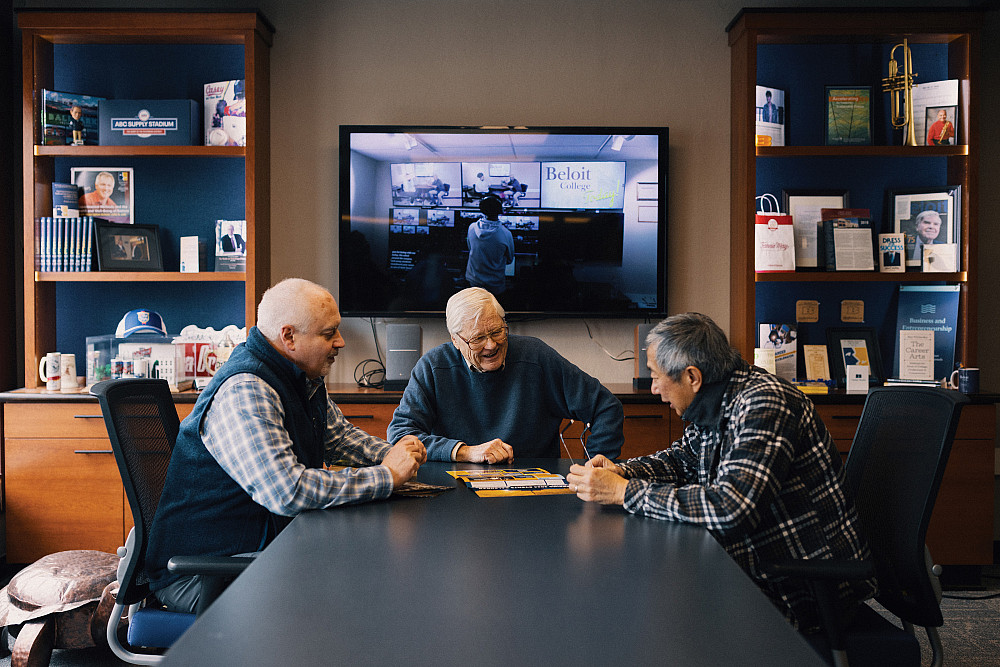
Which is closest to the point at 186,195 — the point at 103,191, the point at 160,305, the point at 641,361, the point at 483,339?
the point at 103,191

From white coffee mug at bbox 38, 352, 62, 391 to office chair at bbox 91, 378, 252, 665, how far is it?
183cm

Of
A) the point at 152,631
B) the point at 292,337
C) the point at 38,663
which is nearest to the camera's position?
the point at 152,631

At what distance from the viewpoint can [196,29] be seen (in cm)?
371

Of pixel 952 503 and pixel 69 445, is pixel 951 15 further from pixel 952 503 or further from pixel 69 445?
pixel 69 445

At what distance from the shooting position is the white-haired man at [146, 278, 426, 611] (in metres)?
1.71

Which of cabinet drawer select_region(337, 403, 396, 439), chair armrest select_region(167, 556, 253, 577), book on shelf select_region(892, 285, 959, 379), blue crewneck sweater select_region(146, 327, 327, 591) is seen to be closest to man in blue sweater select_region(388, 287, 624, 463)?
blue crewneck sweater select_region(146, 327, 327, 591)

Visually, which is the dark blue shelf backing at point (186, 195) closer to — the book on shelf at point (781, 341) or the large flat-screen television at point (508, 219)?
the large flat-screen television at point (508, 219)

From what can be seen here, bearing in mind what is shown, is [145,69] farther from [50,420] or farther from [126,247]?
[50,420]

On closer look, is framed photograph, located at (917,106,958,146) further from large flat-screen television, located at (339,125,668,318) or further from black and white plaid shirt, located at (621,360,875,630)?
black and white plaid shirt, located at (621,360,875,630)

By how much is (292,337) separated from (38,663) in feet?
5.18

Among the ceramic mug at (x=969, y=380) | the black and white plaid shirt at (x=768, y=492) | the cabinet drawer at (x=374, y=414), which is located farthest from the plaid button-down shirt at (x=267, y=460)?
the ceramic mug at (x=969, y=380)

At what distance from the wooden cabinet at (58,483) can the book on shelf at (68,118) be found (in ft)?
4.18

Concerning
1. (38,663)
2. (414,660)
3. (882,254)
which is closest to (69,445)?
(38,663)

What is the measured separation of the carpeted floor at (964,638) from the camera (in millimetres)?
2777
